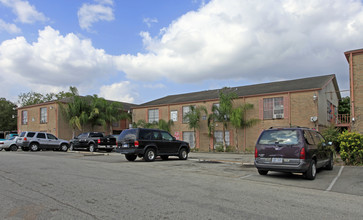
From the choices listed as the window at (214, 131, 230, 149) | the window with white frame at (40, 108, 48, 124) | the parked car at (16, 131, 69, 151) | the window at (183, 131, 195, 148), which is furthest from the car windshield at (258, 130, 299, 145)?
the window with white frame at (40, 108, 48, 124)

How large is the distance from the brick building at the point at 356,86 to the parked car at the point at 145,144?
12.1 m

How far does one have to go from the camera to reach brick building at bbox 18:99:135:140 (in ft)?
119

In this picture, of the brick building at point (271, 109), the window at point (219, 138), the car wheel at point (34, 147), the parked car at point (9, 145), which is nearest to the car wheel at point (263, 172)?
the brick building at point (271, 109)

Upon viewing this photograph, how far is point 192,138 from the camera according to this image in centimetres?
3170

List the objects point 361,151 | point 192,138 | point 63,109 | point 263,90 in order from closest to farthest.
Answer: point 361,151
point 263,90
point 192,138
point 63,109

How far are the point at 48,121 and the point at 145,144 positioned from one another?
27.3 m

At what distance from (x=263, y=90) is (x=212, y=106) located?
5.15 metres

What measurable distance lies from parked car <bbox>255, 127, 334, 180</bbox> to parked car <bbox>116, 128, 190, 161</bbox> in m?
6.61

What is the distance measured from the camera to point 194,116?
1169 inches

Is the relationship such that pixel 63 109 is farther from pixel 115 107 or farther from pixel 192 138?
pixel 192 138

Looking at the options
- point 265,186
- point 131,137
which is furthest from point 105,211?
point 131,137

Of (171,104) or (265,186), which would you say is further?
(171,104)

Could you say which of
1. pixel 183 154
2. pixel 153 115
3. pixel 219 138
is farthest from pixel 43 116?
pixel 183 154

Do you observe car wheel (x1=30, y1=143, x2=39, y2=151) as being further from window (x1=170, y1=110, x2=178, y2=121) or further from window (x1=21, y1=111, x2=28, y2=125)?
window (x1=21, y1=111, x2=28, y2=125)
